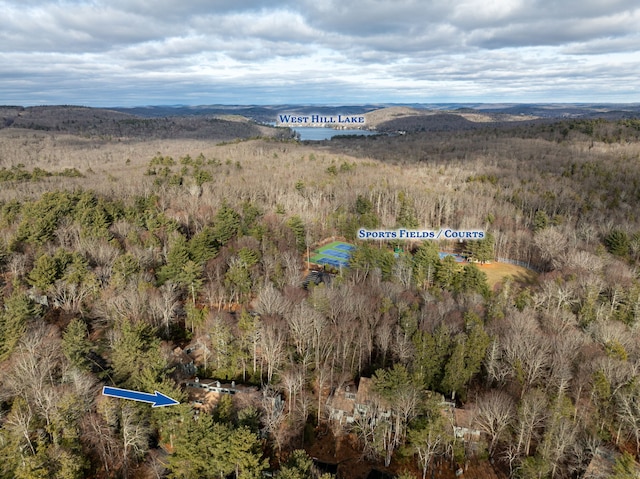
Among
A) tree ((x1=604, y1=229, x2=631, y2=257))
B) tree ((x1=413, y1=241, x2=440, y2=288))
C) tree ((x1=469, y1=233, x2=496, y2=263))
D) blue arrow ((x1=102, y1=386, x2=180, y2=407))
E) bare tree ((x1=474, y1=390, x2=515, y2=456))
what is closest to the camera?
bare tree ((x1=474, y1=390, x2=515, y2=456))

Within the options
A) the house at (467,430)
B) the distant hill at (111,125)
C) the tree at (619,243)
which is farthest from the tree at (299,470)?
the distant hill at (111,125)

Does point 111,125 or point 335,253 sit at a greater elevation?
point 111,125

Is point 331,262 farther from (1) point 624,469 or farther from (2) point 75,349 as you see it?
(1) point 624,469

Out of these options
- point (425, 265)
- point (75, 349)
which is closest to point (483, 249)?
point (425, 265)

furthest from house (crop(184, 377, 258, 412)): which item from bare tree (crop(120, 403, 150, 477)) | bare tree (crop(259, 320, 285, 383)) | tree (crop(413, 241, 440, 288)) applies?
tree (crop(413, 241, 440, 288))

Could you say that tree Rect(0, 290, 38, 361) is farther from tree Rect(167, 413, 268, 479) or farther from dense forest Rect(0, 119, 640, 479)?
tree Rect(167, 413, 268, 479)

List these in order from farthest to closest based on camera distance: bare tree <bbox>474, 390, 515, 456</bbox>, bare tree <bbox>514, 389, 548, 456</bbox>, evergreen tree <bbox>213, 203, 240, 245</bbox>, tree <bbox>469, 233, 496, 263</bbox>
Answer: tree <bbox>469, 233, 496, 263</bbox> < evergreen tree <bbox>213, 203, 240, 245</bbox> < bare tree <bbox>474, 390, 515, 456</bbox> < bare tree <bbox>514, 389, 548, 456</bbox>
